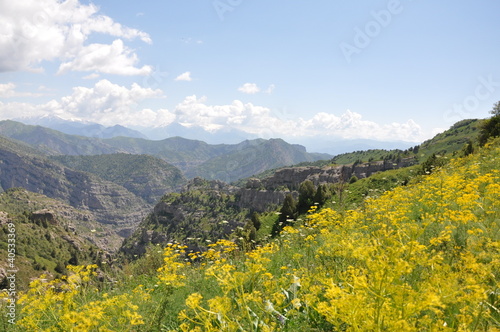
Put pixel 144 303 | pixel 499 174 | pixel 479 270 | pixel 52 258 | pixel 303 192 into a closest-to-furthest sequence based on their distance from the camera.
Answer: pixel 479 270, pixel 144 303, pixel 499 174, pixel 303 192, pixel 52 258

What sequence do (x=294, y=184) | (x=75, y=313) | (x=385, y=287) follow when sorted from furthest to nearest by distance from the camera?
(x=294, y=184) < (x=75, y=313) < (x=385, y=287)

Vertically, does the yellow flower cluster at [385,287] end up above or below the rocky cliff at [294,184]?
above

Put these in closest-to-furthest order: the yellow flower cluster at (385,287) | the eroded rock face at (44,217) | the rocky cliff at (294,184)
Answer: the yellow flower cluster at (385,287)
the rocky cliff at (294,184)
the eroded rock face at (44,217)

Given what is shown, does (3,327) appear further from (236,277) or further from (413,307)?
(413,307)

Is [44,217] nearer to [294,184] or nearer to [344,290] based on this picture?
[294,184]

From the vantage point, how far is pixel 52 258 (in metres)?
135

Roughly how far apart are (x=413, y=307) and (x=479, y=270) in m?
1.80

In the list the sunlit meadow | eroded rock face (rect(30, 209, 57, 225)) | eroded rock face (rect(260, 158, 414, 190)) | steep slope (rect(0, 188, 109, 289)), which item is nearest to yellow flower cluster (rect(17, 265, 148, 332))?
the sunlit meadow

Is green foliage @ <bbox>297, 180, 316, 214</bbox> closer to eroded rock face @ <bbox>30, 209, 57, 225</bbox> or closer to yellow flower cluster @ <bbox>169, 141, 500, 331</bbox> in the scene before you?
yellow flower cluster @ <bbox>169, 141, 500, 331</bbox>

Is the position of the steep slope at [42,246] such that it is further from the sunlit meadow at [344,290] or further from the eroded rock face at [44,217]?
the sunlit meadow at [344,290]

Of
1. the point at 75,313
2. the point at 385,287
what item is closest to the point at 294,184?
the point at 75,313

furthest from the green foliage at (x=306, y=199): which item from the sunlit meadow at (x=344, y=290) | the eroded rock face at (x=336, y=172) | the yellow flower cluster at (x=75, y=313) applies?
the eroded rock face at (x=336, y=172)

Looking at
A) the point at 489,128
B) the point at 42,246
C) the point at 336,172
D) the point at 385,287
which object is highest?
the point at 489,128

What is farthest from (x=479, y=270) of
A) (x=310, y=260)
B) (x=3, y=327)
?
(x=3, y=327)
